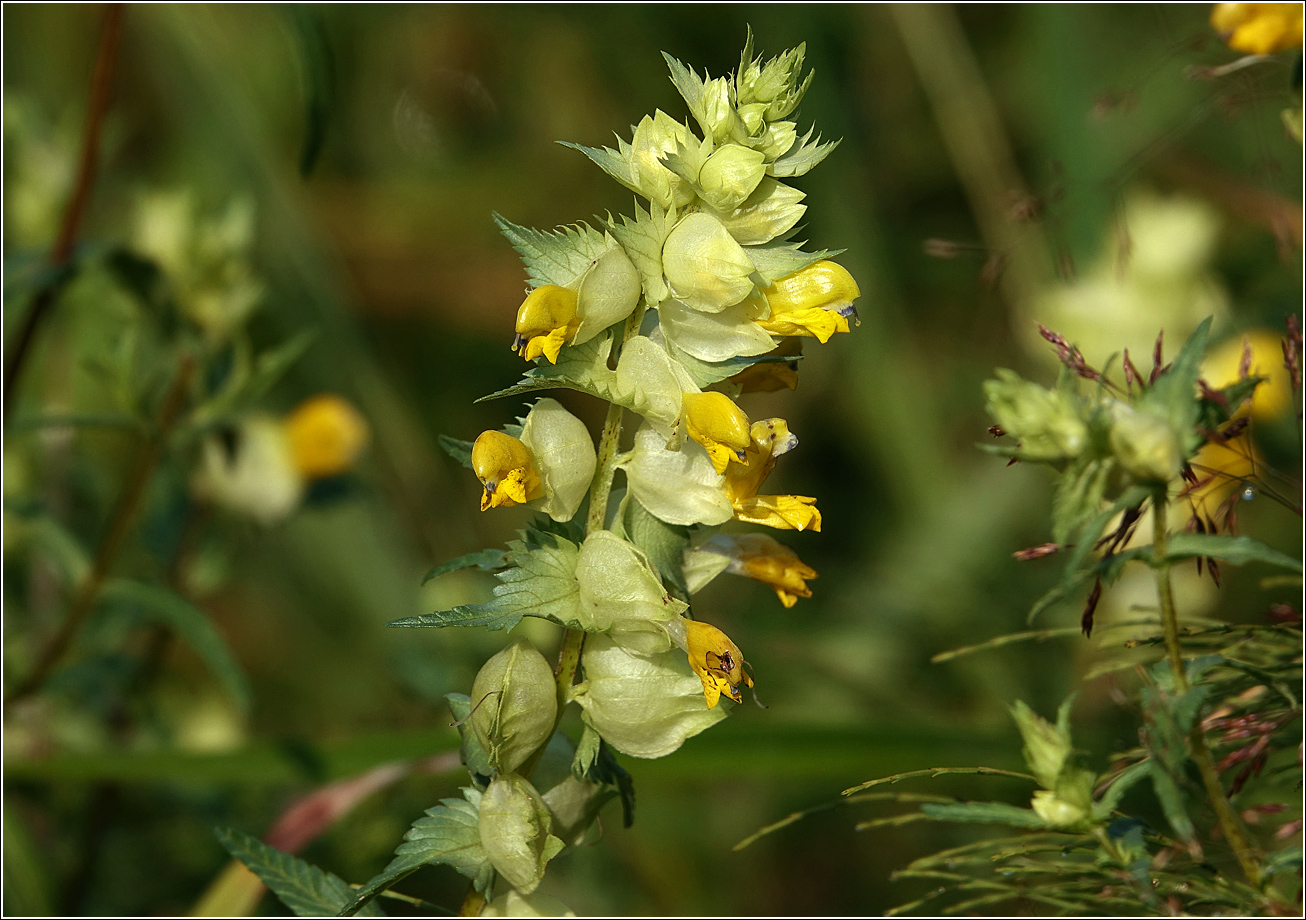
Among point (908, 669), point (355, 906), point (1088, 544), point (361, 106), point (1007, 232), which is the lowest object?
point (908, 669)

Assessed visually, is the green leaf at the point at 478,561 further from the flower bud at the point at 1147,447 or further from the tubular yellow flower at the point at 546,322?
the flower bud at the point at 1147,447

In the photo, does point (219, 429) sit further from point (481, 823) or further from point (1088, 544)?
point (1088, 544)

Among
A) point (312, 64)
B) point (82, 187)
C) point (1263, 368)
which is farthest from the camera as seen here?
point (1263, 368)

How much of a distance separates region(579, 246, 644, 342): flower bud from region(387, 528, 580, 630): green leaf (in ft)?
0.49

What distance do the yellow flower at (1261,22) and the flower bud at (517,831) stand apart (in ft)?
3.28

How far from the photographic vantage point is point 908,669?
2326mm

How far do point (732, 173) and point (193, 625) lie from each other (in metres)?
0.99

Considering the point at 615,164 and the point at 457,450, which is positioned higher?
the point at 615,164

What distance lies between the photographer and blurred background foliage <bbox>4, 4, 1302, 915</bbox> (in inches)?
64.8

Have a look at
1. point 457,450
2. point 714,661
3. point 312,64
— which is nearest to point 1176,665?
point 714,661

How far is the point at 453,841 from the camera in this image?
0.80 m

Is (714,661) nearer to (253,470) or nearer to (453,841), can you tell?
(453,841)

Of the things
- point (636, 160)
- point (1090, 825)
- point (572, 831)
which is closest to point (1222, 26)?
point (636, 160)

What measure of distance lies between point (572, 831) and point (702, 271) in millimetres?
441
